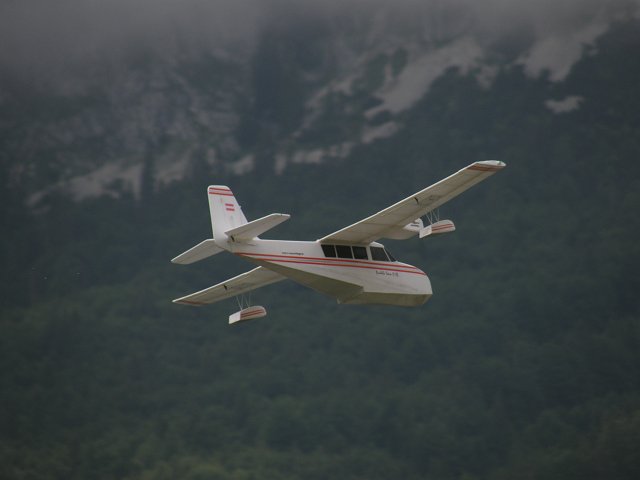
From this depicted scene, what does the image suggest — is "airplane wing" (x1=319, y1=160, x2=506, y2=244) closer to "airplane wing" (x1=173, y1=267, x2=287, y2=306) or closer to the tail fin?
the tail fin

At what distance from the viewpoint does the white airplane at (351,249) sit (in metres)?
33.9

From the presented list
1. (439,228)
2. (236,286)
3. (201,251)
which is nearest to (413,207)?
(439,228)

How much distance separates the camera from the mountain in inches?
3381

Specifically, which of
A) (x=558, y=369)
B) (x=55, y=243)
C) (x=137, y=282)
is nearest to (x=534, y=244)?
(x=558, y=369)

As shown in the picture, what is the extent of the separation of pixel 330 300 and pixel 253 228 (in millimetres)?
79165

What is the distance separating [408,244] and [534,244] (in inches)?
554

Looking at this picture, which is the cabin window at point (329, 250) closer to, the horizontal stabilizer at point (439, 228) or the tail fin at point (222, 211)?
the tail fin at point (222, 211)

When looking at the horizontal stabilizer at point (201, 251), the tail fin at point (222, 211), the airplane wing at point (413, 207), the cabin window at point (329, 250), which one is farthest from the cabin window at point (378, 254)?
the horizontal stabilizer at point (201, 251)

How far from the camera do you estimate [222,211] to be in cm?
3475

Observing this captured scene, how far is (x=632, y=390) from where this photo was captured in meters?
94.4

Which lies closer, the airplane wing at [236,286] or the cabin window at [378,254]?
the cabin window at [378,254]

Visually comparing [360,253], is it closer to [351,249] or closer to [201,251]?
[351,249]

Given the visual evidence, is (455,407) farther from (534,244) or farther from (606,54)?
(606,54)

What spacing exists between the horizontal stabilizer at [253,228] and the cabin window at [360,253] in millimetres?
4376
